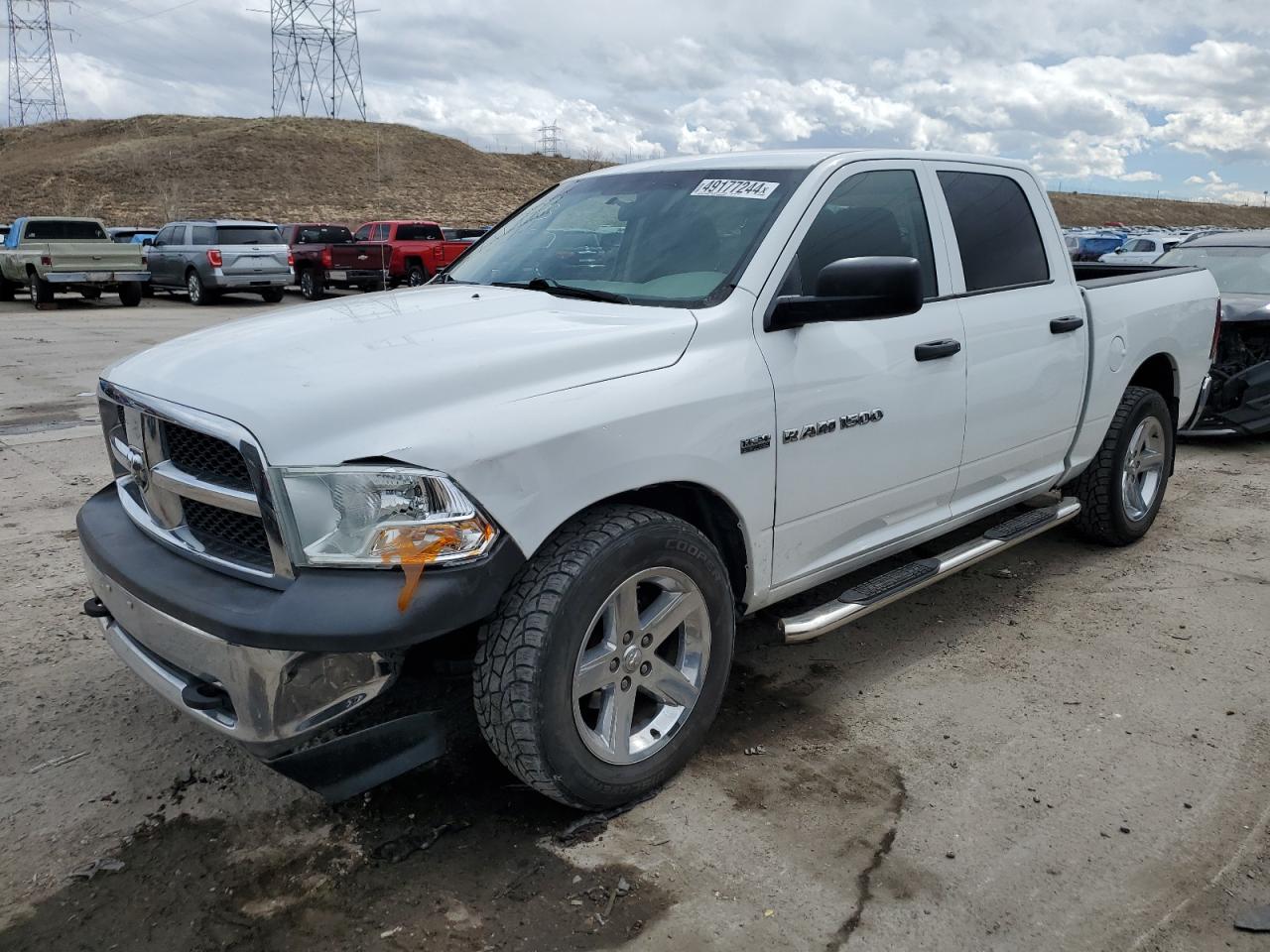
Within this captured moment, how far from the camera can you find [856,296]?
3094 millimetres

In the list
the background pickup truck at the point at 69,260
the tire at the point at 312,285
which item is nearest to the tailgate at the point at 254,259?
the background pickup truck at the point at 69,260

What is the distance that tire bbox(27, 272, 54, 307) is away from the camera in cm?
1942

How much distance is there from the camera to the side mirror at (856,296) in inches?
120

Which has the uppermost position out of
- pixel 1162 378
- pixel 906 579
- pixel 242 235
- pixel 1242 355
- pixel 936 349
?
pixel 242 235

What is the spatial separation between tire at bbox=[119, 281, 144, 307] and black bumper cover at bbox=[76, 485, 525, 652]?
19.7 m

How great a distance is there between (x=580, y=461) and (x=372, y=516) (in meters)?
0.55

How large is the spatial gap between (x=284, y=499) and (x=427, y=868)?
1.08 meters

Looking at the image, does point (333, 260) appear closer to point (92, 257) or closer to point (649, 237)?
point (92, 257)

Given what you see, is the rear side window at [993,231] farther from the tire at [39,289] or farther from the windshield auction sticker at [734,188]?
the tire at [39,289]

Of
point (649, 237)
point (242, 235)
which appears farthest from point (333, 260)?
point (649, 237)

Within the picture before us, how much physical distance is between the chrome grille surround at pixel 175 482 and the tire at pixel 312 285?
21.0m

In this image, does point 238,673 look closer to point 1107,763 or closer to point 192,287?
point 1107,763

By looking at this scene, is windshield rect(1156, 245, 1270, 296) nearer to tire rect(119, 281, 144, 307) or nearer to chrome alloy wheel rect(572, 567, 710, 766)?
chrome alloy wheel rect(572, 567, 710, 766)

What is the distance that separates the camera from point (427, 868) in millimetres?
2725
